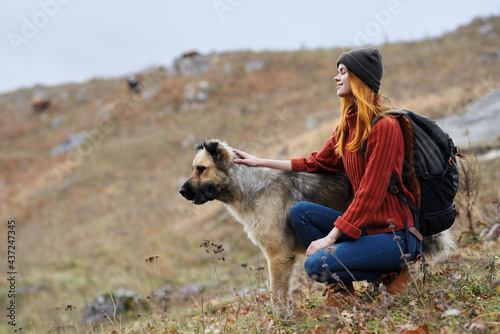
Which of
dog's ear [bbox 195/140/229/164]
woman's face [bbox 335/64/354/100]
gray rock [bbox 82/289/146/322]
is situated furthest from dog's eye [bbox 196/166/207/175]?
gray rock [bbox 82/289/146/322]

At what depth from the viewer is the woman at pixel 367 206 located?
2.87 m

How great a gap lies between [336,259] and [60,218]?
17910 mm

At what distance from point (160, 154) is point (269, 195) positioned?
66.4 feet

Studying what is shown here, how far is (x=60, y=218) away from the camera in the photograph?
58.8ft

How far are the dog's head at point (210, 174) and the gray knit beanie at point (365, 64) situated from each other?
5.58ft

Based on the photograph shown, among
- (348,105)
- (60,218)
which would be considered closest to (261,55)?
(60,218)

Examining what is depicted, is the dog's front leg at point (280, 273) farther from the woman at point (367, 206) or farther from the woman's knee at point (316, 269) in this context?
the woman's knee at point (316, 269)

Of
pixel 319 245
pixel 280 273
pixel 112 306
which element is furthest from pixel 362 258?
pixel 112 306

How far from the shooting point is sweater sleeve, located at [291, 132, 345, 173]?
3.89m

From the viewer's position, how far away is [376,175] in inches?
112

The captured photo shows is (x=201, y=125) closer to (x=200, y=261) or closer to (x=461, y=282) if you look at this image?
(x=200, y=261)

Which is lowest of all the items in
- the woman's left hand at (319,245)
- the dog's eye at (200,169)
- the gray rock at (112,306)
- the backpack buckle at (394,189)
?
the gray rock at (112,306)

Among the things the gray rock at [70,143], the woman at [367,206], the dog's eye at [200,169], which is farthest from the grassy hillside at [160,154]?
the dog's eye at [200,169]

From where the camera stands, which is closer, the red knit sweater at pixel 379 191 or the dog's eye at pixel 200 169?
the red knit sweater at pixel 379 191
